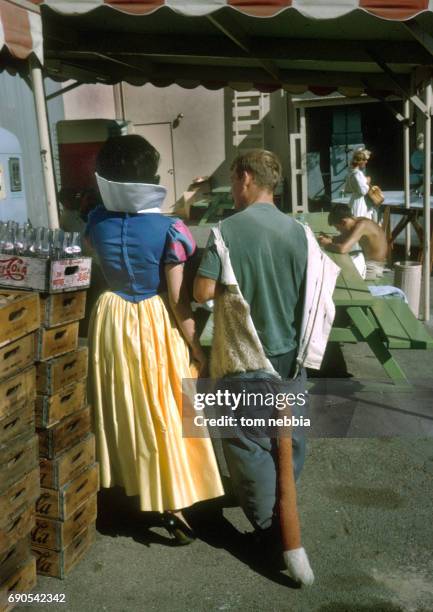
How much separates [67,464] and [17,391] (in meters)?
0.48

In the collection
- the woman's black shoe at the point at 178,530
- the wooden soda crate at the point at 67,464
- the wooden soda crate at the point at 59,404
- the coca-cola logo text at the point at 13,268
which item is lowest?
the woman's black shoe at the point at 178,530

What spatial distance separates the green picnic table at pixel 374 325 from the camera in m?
4.43

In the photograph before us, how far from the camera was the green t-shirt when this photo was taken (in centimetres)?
278

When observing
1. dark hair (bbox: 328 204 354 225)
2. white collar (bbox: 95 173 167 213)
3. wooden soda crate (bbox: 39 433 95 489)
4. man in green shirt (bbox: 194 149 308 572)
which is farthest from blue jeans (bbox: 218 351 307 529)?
dark hair (bbox: 328 204 354 225)

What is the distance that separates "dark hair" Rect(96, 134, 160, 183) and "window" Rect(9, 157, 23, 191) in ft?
20.7

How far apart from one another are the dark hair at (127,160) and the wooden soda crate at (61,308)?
0.54 m

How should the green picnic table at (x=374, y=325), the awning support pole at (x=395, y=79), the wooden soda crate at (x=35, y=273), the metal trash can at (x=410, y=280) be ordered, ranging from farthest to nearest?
the metal trash can at (x=410, y=280)
the awning support pole at (x=395, y=79)
the green picnic table at (x=374, y=325)
the wooden soda crate at (x=35, y=273)

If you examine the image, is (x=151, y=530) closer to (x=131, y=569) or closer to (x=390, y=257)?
(x=131, y=569)

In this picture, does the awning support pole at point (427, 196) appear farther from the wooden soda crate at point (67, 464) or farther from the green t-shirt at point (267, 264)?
the wooden soda crate at point (67, 464)

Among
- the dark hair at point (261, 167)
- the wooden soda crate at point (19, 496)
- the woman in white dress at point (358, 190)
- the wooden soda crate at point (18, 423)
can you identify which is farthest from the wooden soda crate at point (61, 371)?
the woman in white dress at point (358, 190)

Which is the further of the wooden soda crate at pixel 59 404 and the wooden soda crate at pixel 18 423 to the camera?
the wooden soda crate at pixel 59 404

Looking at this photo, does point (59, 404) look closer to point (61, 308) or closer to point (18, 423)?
point (18, 423)

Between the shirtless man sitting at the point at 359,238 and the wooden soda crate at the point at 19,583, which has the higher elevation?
the shirtless man sitting at the point at 359,238

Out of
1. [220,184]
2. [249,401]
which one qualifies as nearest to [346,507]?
[249,401]
